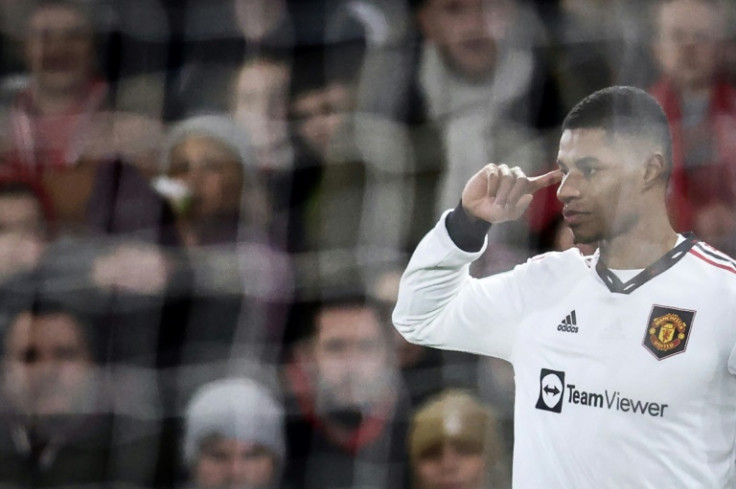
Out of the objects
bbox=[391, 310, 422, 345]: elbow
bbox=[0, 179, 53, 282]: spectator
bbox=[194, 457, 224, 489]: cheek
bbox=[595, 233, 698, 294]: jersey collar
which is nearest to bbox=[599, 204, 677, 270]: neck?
bbox=[595, 233, 698, 294]: jersey collar

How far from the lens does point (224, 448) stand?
2.39 meters

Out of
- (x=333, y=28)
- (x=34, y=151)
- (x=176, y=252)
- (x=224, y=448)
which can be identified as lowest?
(x=224, y=448)

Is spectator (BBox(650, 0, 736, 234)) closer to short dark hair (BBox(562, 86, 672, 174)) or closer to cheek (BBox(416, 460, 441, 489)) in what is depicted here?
short dark hair (BBox(562, 86, 672, 174))

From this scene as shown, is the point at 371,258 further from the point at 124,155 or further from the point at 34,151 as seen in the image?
the point at 34,151

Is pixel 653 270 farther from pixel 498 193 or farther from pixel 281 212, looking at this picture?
pixel 281 212

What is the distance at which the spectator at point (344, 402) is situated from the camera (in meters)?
2.42

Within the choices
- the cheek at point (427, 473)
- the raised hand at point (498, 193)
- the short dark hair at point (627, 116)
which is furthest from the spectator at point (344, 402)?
the short dark hair at point (627, 116)

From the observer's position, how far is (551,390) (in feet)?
5.82

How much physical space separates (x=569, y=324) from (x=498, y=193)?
224 millimetres

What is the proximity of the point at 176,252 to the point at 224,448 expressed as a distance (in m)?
0.46

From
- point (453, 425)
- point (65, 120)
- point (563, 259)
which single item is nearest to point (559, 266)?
point (563, 259)

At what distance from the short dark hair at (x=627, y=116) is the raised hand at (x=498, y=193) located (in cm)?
10

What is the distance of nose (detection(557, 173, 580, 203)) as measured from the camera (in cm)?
176

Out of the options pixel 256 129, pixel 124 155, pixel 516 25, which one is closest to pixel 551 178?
pixel 516 25
